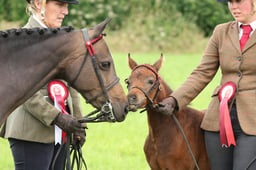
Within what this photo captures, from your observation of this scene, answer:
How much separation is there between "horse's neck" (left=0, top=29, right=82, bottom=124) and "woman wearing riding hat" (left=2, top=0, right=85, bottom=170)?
0.40 m

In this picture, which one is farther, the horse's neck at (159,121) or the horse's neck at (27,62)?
the horse's neck at (159,121)

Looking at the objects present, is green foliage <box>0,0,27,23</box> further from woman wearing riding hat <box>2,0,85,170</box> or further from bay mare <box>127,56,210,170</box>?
woman wearing riding hat <box>2,0,85,170</box>

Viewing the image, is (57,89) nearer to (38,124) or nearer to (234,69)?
(38,124)

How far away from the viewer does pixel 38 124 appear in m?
4.16

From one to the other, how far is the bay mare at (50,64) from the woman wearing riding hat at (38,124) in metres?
0.39

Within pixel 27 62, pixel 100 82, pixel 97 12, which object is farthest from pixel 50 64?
pixel 97 12

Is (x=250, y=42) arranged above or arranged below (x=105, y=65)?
above

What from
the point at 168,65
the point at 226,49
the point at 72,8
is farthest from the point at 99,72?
the point at 72,8

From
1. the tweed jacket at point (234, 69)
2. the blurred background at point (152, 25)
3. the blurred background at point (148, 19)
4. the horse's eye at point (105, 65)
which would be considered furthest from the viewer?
the blurred background at point (148, 19)

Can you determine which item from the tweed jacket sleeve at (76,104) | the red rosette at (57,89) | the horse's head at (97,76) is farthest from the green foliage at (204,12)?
the horse's head at (97,76)

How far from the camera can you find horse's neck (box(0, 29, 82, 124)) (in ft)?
11.7

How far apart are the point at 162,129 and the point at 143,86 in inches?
20.0

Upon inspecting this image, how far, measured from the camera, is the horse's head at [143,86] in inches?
191

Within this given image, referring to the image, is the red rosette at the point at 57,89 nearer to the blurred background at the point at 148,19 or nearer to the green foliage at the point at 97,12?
the blurred background at the point at 148,19
